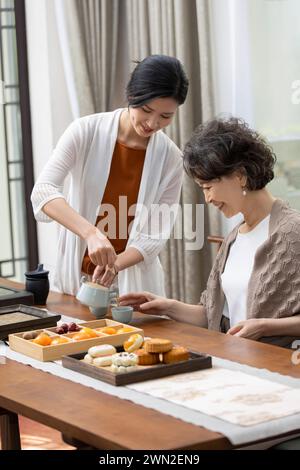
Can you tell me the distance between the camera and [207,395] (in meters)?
2.12

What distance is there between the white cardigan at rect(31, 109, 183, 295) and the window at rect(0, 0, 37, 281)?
84.0 inches

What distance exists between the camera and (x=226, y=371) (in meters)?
2.33

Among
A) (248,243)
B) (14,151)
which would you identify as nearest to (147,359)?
(248,243)

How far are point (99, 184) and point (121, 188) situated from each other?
91 millimetres

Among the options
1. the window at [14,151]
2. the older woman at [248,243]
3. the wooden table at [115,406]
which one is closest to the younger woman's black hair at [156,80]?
the older woman at [248,243]

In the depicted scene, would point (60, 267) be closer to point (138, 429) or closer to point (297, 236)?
point (297, 236)

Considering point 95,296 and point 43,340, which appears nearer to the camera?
point 43,340

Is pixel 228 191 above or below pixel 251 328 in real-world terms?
above

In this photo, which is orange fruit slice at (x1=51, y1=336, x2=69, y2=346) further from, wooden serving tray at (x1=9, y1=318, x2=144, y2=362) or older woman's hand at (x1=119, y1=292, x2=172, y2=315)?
older woman's hand at (x1=119, y1=292, x2=172, y2=315)

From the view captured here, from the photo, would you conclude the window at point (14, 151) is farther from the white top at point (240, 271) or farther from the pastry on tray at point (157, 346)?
the pastry on tray at point (157, 346)

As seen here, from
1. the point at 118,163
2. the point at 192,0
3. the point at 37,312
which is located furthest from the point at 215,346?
the point at 192,0

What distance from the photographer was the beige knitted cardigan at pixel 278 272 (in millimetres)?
2768

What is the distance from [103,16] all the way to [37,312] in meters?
2.66

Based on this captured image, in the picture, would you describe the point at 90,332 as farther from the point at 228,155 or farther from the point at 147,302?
the point at 228,155
